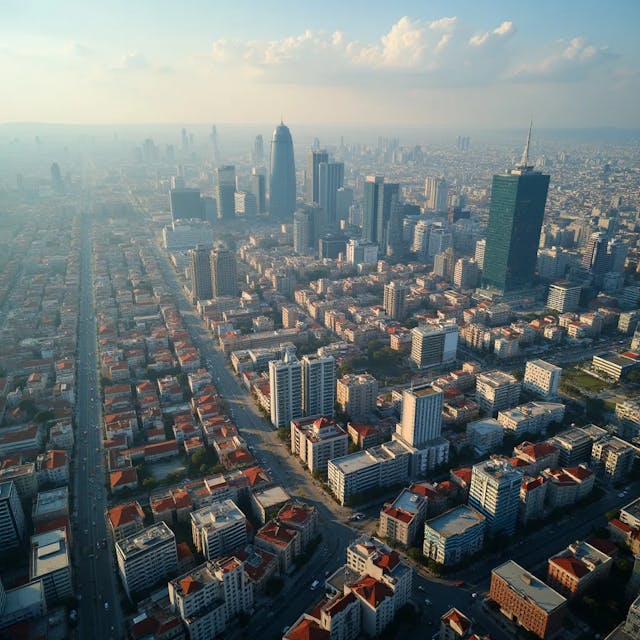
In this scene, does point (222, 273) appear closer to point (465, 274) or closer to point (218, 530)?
point (465, 274)

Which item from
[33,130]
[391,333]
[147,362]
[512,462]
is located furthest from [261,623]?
[33,130]

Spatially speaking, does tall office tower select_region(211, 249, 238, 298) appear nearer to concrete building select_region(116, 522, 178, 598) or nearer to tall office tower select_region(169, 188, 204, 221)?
concrete building select_region(116, 522, 178, 598)

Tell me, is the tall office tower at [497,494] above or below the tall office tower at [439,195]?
below

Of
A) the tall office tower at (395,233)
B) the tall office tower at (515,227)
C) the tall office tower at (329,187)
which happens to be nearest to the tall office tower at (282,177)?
the tall office tower at (329,187)

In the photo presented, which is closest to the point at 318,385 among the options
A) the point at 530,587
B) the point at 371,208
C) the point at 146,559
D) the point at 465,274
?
the point at 146,559

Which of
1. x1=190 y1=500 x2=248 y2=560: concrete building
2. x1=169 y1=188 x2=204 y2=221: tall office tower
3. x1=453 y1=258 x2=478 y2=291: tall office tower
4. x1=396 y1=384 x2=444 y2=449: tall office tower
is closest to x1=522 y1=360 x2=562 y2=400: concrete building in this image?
x1=396 y1=384 x2=444 y2=449: tall office tower

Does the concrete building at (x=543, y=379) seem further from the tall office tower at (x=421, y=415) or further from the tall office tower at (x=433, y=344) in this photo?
the tall office tower at (x=421, y=415)
